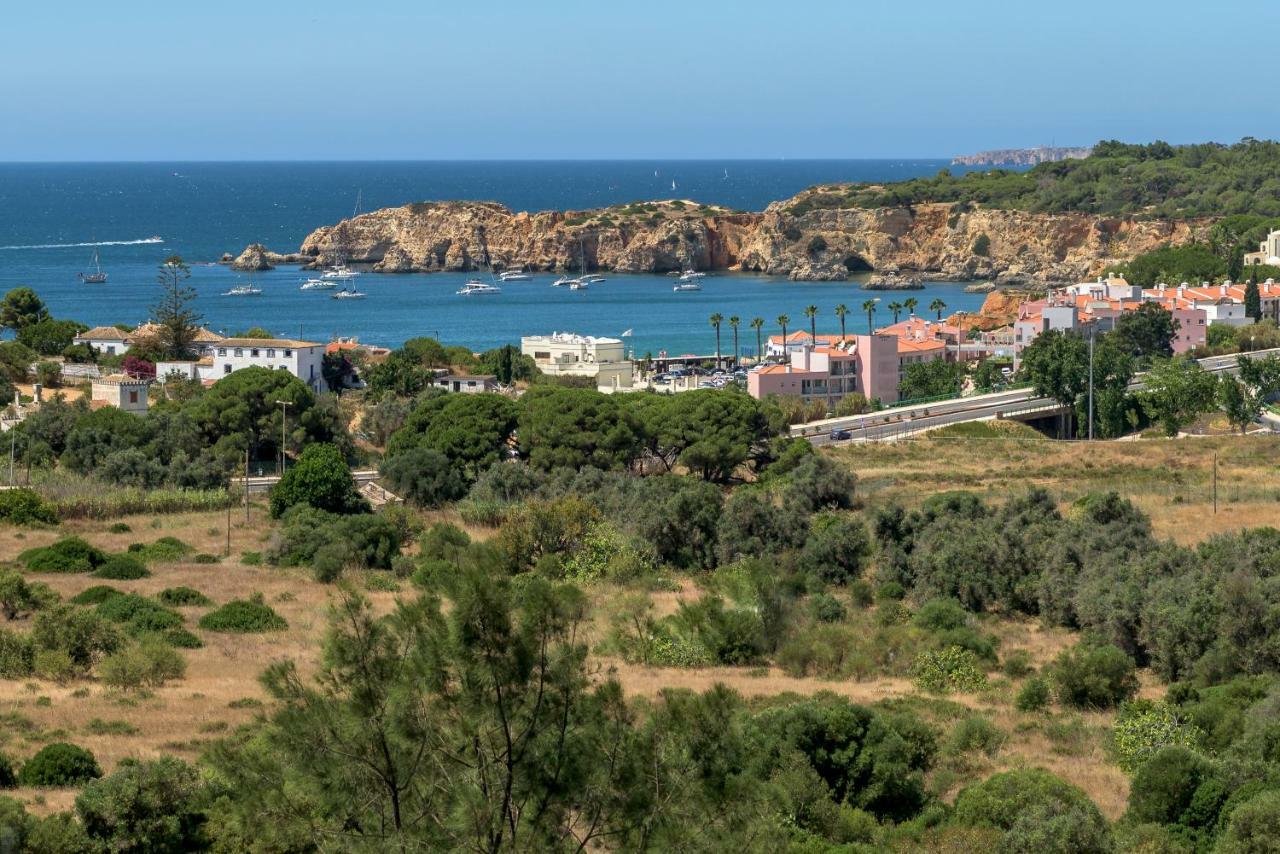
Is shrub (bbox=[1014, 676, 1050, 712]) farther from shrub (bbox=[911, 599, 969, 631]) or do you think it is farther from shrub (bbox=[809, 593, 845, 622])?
shrub (bbox=[809, 593, 845, 622])

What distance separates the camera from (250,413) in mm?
46625

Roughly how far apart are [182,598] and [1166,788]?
17193 millimetres

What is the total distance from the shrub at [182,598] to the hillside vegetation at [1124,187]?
337 feet

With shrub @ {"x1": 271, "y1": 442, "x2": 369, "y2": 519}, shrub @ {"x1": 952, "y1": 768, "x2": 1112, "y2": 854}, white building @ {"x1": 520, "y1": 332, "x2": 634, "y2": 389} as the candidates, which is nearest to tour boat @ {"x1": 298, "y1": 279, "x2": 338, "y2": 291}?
white building @ {"x1": 520, "y1": 332, "x2": 634, "y2": 389}

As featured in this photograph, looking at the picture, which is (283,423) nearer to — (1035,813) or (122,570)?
(122,570)

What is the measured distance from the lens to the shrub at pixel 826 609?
1147 inches

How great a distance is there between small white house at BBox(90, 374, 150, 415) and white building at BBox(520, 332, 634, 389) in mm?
21991

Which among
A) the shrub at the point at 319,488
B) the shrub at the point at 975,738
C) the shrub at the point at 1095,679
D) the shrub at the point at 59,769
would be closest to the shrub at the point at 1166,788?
the shrub at the point at 975,738

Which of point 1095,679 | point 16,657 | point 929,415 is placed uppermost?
point 16,657

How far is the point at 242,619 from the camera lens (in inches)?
1084

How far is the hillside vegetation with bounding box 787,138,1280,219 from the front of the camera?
5005 inches

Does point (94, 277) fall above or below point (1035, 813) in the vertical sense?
below

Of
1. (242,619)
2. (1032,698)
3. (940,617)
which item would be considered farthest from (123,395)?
(1032,698)

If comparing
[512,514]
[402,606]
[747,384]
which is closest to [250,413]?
[512,514]
